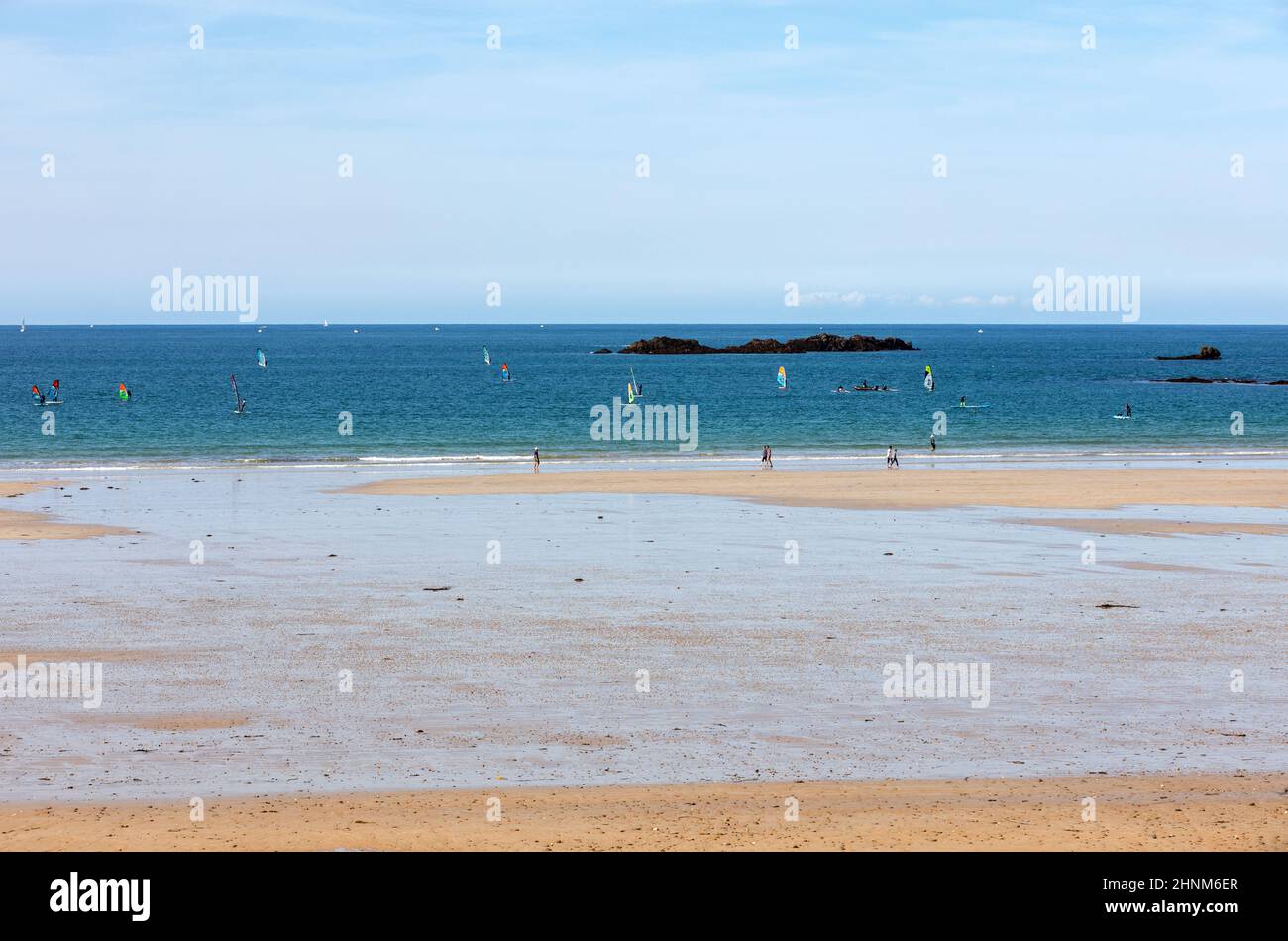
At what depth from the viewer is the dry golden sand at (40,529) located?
97.0 feet

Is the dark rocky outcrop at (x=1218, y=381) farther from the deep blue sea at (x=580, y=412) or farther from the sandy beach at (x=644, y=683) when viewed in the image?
the sandy beach at (x=644, y=683)

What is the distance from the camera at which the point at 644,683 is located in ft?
53.0

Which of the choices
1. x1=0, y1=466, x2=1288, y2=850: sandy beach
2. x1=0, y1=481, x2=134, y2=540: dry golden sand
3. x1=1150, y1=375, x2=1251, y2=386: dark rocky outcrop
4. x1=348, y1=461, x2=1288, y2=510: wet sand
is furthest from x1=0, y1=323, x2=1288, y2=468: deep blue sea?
x1=0, y1=466, x2=1288, y2=850: sandy beach

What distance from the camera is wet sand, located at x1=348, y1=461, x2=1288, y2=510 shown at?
3731 centimetres

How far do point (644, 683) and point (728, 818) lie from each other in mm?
4946

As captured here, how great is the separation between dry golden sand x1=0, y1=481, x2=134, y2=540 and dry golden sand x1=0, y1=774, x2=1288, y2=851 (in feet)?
64.6

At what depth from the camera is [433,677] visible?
16.5 metres

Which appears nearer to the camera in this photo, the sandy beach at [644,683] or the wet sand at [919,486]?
the sandy beach at [644,683]

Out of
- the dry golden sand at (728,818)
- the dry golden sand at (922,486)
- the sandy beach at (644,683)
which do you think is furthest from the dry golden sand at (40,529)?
the dry golden sand at (728,818)

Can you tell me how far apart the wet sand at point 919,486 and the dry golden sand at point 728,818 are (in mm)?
23790

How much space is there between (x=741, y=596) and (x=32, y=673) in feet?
35.0

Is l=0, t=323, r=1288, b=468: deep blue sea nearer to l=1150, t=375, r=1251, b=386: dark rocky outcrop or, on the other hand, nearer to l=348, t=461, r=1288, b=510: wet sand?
l=1150, t=375, r=1251, b=386: dark rocky outcrop

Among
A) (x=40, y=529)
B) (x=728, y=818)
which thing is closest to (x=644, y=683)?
(x=728, y=818)
